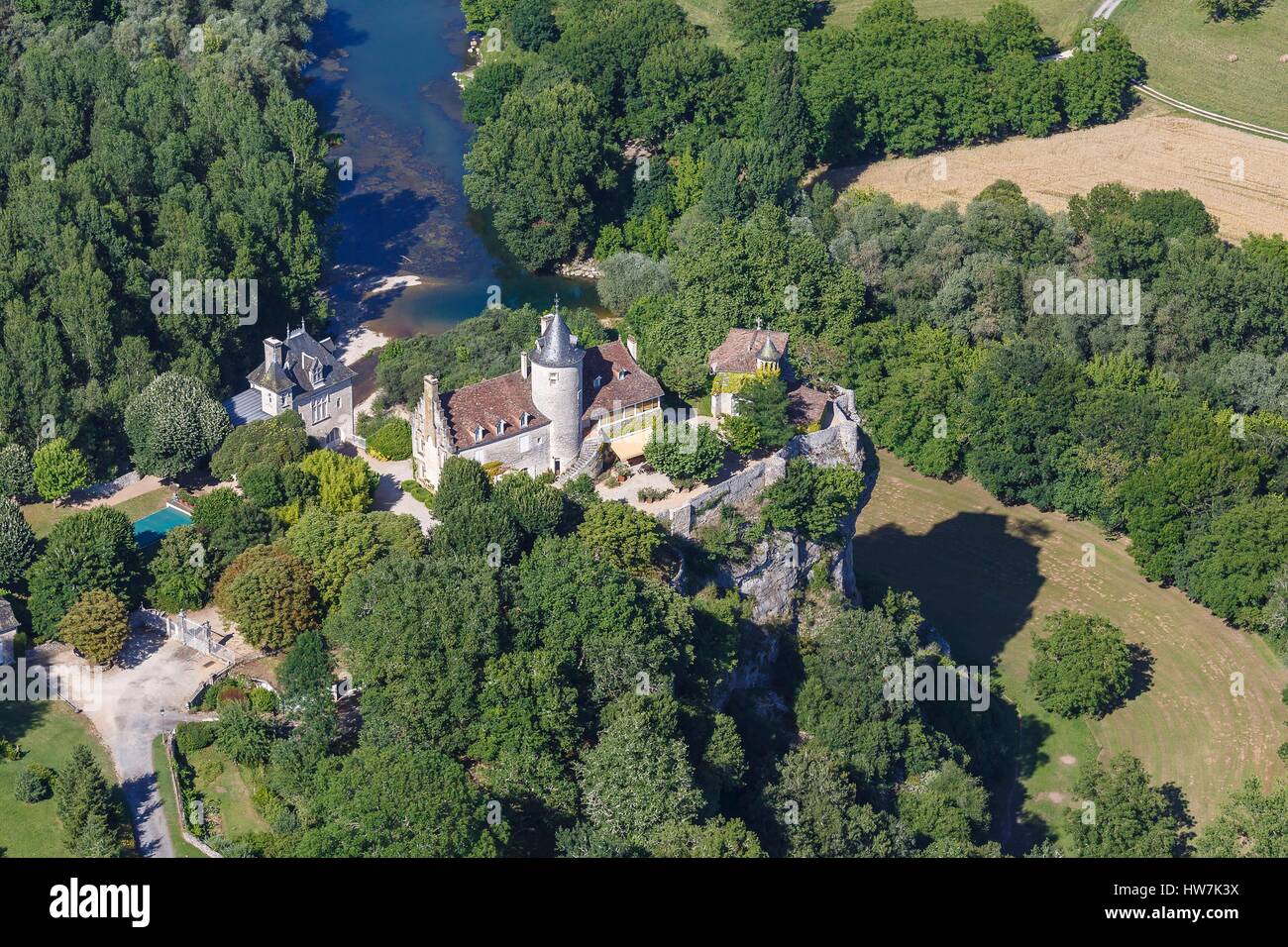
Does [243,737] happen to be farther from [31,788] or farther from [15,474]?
[15,474]

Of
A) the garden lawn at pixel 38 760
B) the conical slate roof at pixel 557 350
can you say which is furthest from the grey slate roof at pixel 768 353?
the garden lawn at pixel 38 760

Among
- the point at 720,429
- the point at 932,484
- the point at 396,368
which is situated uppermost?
the point at 720,429

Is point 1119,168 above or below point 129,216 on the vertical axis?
below

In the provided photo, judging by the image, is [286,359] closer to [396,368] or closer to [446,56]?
[396,368]

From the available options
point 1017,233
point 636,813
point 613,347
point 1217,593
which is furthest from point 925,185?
point 636,813

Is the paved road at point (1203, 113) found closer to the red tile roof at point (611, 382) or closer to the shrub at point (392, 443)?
the red tile roof at point (611, 382)

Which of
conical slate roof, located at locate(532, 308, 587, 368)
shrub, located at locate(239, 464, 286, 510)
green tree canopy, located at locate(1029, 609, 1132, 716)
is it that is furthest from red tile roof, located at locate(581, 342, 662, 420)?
green tree canopy, located at locate(1029, 609, 1132, 716)

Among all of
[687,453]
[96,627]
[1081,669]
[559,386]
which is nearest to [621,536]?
[687,453]
